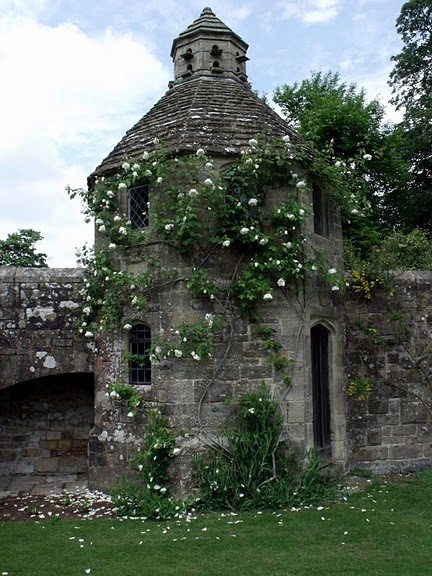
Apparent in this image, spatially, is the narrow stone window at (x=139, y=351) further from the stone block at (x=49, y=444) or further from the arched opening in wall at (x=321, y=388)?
the arched opening in wall at (x=321, y=388)

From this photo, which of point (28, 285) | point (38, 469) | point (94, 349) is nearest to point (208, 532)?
point (94, 349)

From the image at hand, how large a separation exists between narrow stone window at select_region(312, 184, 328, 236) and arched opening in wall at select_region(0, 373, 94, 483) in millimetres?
4310

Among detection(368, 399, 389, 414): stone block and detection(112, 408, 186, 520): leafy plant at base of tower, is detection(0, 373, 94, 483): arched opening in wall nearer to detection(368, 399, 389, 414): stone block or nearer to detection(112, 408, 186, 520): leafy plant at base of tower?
detection(112, 408, 186, 520): leafy plant at base of tower

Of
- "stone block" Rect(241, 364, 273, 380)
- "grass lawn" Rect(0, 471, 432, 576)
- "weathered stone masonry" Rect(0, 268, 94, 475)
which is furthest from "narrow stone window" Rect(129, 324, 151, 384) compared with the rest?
"grass lawn" Rect(0, 471, 432, 576)

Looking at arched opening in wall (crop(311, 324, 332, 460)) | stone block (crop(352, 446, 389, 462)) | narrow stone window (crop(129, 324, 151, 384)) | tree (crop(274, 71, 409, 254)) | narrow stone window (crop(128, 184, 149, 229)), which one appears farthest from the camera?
tree (crop(274, 71, 409, 254))

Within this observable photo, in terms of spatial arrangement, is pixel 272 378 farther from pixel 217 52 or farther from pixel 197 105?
pixel 217 52

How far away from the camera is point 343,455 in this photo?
26.8ft

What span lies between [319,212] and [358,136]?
9598mm

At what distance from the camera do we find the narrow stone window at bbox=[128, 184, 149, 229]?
767cm

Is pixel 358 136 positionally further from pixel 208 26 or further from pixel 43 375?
pixel 43 375

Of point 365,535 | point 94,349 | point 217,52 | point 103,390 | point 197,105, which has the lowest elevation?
point 365,535

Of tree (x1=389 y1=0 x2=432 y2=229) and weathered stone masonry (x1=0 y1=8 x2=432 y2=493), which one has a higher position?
tree (x1=389 y1=0 x2=432 y2=229)

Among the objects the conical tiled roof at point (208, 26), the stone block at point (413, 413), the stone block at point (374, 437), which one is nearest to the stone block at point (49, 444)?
the stone block at point (374, 437)

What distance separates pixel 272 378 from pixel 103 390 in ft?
7.92
